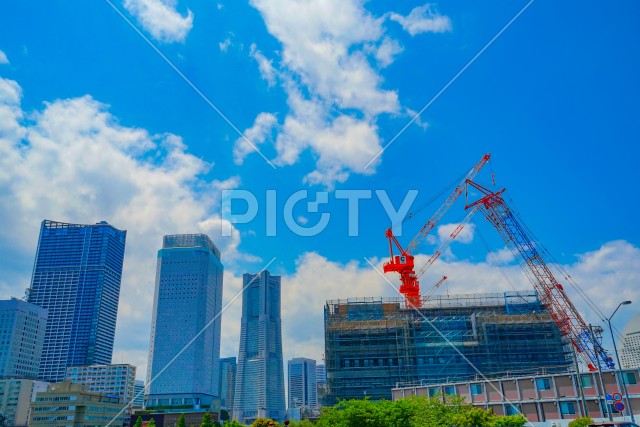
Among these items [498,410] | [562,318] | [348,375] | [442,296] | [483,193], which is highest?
[483,193]

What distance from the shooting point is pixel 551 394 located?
6750 centimetres

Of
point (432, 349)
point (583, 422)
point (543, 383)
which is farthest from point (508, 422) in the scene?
point (432, 349)

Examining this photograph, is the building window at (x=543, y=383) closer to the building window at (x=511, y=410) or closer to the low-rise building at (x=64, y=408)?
the building window at (x=511, y=410)

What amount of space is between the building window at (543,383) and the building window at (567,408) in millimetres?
2685

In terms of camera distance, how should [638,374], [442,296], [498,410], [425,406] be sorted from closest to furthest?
[425,406] → [638,374] → [498,410] → [442,296]

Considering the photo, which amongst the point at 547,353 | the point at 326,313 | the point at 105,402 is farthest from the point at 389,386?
the point at 105,402

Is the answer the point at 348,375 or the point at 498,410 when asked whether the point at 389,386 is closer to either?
the point at 348,375

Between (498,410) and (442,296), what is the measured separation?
158 feet

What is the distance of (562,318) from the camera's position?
104 m

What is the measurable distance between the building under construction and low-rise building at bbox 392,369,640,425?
2506 cm

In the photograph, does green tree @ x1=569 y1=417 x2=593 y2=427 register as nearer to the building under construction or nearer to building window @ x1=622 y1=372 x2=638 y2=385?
building window @ x1=622 y1=372 x2=638 y2=385

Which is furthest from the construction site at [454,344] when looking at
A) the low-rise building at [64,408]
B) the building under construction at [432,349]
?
the low-rise building at [64,408]

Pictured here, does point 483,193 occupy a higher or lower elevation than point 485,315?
higher

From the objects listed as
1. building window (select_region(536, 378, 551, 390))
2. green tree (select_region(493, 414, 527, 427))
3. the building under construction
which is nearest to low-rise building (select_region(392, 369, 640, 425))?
building window (select_region(536, 378, 551, 390))
